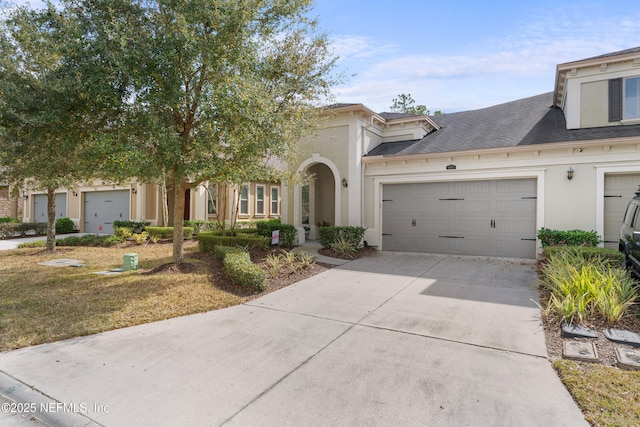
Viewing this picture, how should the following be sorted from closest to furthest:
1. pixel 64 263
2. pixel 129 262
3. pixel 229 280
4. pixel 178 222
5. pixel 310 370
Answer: pixel 310 370 < pixel 229 280 < pixel 178 222 < pixel 129 262 < pixel 64 263

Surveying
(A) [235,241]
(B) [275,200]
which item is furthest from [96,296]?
(B) [275,200]

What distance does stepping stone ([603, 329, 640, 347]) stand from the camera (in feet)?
13.1

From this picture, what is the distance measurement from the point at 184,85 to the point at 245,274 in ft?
14.6

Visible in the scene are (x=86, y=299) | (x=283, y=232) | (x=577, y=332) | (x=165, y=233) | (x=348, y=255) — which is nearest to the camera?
(x=577, y=332)

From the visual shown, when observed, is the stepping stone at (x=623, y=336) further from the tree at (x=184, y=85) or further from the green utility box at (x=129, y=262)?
the green utility box at (x=129, y=262)

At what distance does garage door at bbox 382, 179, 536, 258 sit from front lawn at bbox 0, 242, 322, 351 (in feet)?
13.6

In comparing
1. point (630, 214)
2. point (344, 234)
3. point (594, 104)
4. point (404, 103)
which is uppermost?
point (404, 103)

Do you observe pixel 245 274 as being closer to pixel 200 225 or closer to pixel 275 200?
pixel 200 225

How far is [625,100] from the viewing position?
934 cm

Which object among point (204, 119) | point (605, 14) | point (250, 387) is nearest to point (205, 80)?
point (204, 119)

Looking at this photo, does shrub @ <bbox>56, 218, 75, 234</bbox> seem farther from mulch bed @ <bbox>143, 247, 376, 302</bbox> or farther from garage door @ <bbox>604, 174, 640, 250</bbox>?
garage door @ <bbox>604, 174, 640, 250</bbox>

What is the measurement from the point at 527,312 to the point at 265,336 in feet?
13.7

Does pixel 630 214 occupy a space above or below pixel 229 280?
above

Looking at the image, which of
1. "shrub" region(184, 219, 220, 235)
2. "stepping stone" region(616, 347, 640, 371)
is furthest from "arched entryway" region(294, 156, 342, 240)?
"stepping stone" region(616, 347, 640, 371)
